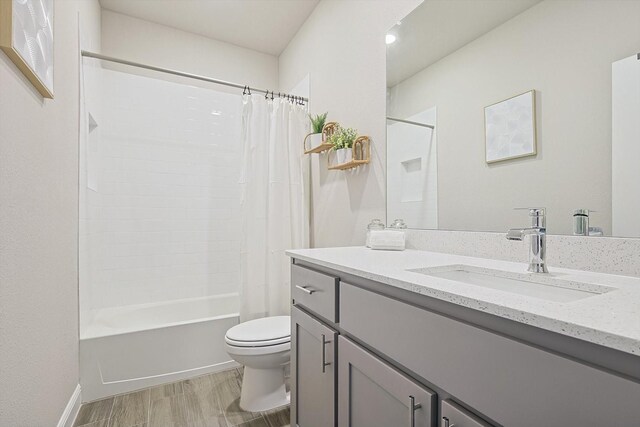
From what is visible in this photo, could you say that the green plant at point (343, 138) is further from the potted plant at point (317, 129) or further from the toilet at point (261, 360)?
the toilet at point (261, 360)

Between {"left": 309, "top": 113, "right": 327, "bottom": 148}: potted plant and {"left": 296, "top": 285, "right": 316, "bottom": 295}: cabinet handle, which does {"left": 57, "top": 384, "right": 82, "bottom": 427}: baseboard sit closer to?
{"left": 296, "top": 285, "right": 316, "bottom": 295}: cabinet handle

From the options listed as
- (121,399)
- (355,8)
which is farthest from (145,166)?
(355,8)

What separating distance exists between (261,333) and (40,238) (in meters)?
1.10

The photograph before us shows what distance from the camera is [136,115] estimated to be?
9.01 ft

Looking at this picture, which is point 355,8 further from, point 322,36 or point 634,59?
point 634,59

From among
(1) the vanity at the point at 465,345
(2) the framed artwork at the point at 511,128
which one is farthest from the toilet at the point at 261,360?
(2) the framed artwork at the point at 511,128

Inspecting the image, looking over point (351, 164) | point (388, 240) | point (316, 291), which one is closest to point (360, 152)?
point (351, 164)

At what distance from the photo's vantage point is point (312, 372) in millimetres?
1271

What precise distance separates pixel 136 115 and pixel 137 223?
922mm

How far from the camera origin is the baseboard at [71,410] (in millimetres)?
1506

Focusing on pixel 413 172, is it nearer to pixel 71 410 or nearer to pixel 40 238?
pixel 40 238

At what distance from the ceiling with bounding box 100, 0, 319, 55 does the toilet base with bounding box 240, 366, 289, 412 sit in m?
2.65

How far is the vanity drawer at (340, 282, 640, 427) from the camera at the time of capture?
0.46 meters

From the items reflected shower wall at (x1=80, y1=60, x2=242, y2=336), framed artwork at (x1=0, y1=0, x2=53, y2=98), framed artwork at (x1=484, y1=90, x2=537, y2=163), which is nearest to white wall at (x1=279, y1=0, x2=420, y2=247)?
framed artwork at (x1=484, y1=90, x2=537, y2=163)
